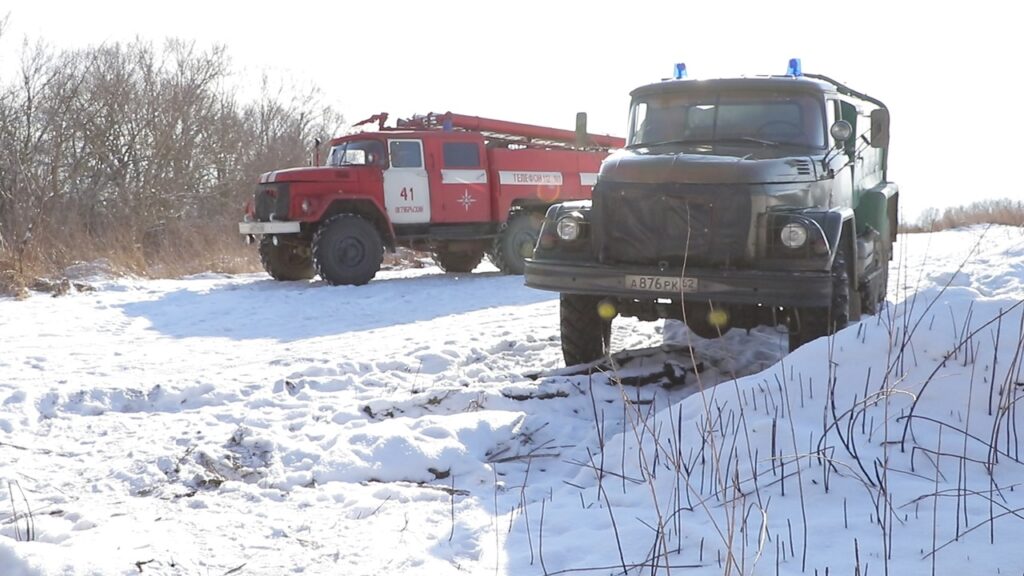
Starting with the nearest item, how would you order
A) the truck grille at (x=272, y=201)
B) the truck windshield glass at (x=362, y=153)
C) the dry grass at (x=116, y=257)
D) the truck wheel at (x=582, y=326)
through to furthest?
the truck wheel at (x=582, y=326), the dry grass at (x=116, y=257), the truck grille at (x=272, y=201), the truck windshield glass at (x=362, y=153)

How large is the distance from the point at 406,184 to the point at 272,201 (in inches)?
72.3

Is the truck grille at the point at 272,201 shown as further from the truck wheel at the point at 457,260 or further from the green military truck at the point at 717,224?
the green military truck at the point at 717,224

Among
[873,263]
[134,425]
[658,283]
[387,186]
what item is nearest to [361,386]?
[134,425]

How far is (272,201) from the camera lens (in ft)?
40.0

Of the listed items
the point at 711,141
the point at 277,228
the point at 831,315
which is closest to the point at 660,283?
the point at 831,315

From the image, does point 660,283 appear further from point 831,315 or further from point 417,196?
point 417,196

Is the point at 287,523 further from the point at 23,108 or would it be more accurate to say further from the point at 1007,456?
the point at 23,108

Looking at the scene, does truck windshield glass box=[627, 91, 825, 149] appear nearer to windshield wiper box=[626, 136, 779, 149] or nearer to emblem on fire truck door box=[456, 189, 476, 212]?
windshield wiper box=[626, 136, 779, 149]

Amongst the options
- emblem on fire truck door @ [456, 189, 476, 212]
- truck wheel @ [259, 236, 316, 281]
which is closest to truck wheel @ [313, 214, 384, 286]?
truck wheel @ [259, 236, 316, 281]

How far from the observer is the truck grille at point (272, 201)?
12.0 metres

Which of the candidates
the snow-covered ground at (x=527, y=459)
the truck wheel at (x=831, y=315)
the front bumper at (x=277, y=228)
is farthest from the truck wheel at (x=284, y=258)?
the truck wheel at (x=831, y=315)

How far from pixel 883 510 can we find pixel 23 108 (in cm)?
2028

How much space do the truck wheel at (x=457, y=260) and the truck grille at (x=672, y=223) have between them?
908cm

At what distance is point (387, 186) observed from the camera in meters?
12.5
